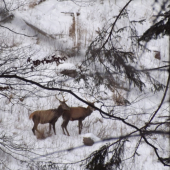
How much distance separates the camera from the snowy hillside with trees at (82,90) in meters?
2.85

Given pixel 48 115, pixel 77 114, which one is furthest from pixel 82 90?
pixel 48 115

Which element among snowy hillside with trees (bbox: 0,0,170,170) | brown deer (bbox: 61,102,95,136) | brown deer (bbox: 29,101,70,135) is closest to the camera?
snowy hillside with trees (bbox: 0,0,170,170)

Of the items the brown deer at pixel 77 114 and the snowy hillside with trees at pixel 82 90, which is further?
the brown deer at pixel 77 114

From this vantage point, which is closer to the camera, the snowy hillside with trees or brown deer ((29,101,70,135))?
the snowy hillside with trees

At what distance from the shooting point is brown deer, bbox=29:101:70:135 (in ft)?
13.8

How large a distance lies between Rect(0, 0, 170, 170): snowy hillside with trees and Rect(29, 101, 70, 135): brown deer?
0.06 ft

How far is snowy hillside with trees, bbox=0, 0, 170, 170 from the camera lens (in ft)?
9.36

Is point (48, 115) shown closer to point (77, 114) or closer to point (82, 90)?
point (77, 114)

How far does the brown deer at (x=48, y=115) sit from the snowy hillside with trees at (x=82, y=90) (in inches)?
0.7

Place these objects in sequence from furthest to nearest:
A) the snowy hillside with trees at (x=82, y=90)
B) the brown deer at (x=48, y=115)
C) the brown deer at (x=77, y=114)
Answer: the brown deer at (x=77, y=114), the brown deer at (x=48, y=115), the snowy hillside with trees at (x=82, y=90)

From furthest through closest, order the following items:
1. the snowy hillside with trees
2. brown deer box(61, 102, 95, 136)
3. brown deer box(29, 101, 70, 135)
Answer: brown deer box(61, 102, 95, 136) < brown deer box(29, 101, 70, 135) < the snowy hillside with trees

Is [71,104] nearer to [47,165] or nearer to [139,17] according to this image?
[47,165]

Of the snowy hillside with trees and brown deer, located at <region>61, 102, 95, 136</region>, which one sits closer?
the snowy hillside with trees

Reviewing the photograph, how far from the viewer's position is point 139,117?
4.39 metres
